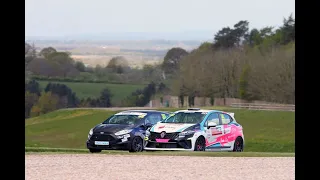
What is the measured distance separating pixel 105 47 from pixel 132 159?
3370 inches

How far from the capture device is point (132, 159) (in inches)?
669

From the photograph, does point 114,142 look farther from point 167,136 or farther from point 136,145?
point 167,136

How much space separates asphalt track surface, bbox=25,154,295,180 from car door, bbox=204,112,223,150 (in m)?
3.16

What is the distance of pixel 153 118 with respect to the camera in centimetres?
2250

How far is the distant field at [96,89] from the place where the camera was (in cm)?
9169

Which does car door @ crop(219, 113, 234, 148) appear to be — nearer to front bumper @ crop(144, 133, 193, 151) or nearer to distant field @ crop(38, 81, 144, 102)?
A: front bumper @ crop(144, 133, 193, 151)

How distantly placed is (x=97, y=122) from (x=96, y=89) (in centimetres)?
3195

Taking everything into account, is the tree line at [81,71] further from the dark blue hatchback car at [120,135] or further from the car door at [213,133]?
the car door at [213,133]

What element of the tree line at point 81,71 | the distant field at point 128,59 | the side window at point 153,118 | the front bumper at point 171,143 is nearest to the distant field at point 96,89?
the tree line at point 81,71

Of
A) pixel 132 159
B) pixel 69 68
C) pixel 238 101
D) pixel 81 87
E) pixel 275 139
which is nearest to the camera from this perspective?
pixel 132 159

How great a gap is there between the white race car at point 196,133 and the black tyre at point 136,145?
198 millimetres
